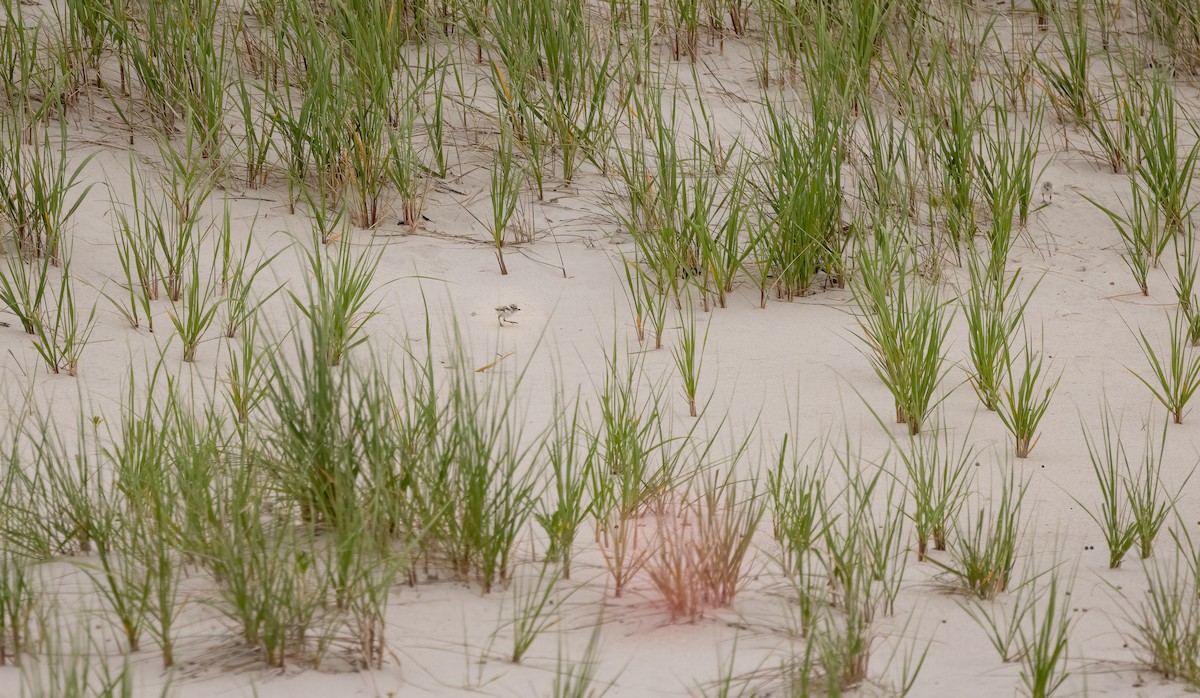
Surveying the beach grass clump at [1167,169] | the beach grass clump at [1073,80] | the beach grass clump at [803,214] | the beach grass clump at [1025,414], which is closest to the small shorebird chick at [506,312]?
the beach grass clump at [803,214]

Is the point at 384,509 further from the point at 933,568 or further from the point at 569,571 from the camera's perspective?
the point at 933,568

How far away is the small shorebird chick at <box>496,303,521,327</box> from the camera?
3.48m

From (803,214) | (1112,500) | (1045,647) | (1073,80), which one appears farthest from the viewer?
(1073,80)

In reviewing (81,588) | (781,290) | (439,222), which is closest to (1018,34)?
(781,290)

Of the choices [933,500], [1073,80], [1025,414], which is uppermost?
[1073,80]

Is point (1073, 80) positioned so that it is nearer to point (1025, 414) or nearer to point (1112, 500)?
point (1025, 414)

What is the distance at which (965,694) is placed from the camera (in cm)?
198

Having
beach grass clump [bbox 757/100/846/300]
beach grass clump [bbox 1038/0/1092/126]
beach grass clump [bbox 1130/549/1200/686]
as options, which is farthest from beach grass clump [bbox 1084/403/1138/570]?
beach grass clump [bbox 1038/0/1092/126]

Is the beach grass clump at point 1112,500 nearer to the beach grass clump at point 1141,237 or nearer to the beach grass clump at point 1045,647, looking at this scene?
the beach grass clump at point 1045,647

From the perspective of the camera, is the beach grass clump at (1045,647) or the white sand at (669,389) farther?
the white sand at (669,389)

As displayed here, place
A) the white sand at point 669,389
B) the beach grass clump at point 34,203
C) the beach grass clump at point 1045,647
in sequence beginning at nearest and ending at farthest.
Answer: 1. the beach grass clump at point 1045,647
2. the white sand at point 669,389
3. the beach grass clump at point 34,203

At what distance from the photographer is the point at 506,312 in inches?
138

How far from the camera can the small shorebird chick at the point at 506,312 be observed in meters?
3.48

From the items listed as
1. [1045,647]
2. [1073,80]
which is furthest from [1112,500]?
[1073,80]
